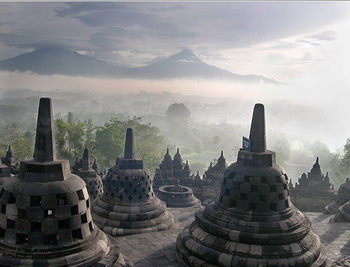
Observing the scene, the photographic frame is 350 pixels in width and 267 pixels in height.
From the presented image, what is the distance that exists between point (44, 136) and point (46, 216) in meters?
1.69

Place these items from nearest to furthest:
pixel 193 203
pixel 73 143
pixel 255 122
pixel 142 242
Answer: pixel 255 122 < pixel 142 242 < pixel 193 203 < pixel 73 143

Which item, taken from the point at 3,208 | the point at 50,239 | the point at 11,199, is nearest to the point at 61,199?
the point at 50,239

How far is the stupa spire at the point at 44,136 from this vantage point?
25.5 feet

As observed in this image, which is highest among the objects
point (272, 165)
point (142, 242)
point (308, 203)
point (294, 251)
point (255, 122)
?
point (255, 122)

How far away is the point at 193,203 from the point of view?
2308cm

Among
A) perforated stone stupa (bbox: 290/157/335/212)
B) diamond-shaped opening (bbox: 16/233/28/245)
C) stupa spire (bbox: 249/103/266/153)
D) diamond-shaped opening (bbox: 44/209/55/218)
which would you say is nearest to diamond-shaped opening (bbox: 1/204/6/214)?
diamond-shaped opening (bbox: 16/233/28/245)

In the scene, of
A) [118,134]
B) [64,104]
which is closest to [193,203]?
[118,134]

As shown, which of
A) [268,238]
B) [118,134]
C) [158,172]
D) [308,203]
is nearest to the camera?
[268,238]

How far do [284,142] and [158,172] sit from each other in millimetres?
48964

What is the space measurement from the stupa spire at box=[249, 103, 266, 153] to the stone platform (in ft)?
11.2

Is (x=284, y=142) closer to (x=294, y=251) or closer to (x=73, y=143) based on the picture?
(x=73, y=143)

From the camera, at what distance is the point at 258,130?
975 centimetres

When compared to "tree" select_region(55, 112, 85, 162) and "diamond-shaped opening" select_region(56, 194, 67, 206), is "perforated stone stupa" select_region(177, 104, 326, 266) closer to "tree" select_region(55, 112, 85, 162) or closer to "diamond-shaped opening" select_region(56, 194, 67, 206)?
"diamond-shaped opening" select_region(56, 194, 67, 206)

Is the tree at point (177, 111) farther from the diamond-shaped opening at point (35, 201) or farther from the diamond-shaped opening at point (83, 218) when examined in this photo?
the diamond-shaped opening at point (35, 201)
